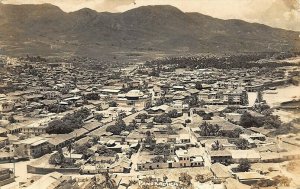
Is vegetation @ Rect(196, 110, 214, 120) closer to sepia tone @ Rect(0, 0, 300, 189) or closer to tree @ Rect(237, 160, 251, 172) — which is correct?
sepia tone @ Rect(0, 0, 300, 189)

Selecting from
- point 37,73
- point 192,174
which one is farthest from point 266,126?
point 37,73

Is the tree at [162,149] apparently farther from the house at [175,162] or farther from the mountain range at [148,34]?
the mountain range at [148,34]

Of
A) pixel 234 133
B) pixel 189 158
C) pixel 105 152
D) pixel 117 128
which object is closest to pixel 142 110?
pixel 117 128

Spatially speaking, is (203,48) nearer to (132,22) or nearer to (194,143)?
(132,22)

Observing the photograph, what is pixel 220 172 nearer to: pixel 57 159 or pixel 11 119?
pixel 57 159

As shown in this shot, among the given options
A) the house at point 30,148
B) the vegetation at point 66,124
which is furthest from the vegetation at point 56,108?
the house at point 30,148

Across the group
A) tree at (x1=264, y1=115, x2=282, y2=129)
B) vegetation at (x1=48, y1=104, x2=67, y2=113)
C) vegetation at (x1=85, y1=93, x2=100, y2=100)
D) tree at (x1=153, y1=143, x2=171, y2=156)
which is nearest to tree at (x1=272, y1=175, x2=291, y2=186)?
tree at (x1=153, y1=143, x2=171, y2=156)
